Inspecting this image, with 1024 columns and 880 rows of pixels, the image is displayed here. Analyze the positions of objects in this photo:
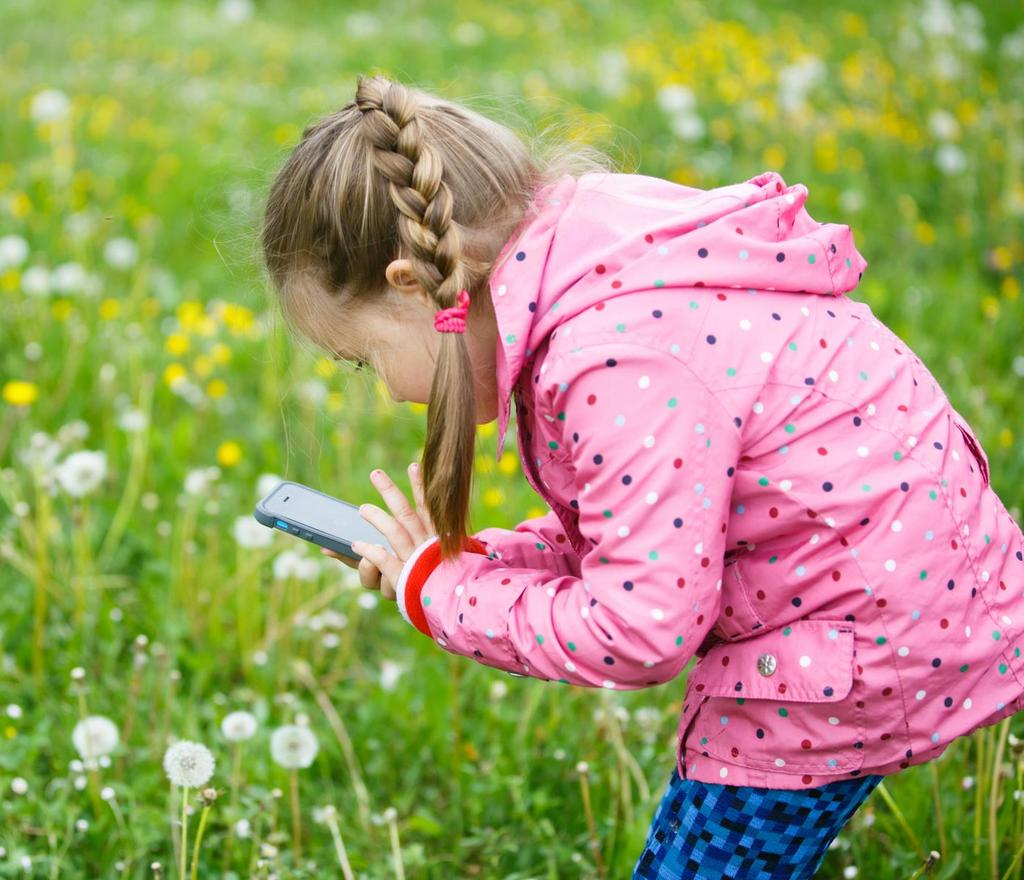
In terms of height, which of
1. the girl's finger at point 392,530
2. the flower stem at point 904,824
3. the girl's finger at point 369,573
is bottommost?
the flower stem at point 904,824

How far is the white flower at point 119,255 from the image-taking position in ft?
11.7

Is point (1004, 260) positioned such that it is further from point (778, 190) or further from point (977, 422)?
point (778, 190)

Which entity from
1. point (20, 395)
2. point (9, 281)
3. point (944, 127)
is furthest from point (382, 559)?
point (944, 127)

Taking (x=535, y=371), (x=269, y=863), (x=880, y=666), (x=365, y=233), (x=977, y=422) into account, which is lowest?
(x=269, y=863)

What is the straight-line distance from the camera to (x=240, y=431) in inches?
120

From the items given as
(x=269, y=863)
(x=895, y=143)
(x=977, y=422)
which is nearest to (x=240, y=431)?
(x=269, y=863)

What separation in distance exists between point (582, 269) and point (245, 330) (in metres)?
2.13

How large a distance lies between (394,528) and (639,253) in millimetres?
445

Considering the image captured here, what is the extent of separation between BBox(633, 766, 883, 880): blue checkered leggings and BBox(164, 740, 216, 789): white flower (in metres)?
0.57

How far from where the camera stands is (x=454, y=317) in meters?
1.26

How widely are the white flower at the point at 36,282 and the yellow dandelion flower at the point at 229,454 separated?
649 mm

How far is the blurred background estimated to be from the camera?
190 centimetres

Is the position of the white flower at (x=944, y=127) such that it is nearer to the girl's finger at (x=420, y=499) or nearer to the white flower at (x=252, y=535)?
the white flower at (x=252, y=535)

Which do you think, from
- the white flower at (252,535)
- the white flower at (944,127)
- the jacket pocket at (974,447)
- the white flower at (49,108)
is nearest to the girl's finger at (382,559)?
the jacket pocket at (974,447)
